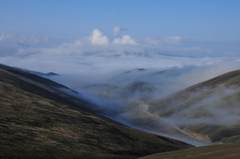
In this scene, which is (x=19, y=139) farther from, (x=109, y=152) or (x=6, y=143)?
(x=109, y=152)

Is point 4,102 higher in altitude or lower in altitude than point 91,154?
higher

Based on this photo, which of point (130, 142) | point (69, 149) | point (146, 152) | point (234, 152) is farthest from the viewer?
point (130, 142)

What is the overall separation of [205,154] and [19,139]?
2221 inches

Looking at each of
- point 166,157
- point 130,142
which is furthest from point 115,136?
point 166,157

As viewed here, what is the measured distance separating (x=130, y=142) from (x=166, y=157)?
5654 cm

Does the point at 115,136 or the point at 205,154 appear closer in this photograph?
the point at 205,154

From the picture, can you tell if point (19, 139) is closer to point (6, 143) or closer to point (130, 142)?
point (6, 143)

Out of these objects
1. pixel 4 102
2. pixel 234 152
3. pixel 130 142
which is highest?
pixel 4 102

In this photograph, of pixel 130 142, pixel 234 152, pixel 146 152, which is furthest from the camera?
pixel 130 142

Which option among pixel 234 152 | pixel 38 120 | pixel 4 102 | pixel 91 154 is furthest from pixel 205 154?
pixel 4 102

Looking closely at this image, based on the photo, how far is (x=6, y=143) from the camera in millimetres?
126375

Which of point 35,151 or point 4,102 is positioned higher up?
point 4,102

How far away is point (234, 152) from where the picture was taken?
279ft

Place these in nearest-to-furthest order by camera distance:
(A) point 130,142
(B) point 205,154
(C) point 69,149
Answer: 1. (B) point 205,154
2. (C) point 69,149
3. (A) point 130,142
